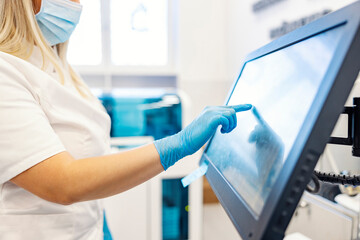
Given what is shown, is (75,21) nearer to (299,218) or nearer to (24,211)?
(24,211)

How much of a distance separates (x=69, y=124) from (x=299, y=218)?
2.94ft

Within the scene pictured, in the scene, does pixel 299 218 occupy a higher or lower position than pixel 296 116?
lower

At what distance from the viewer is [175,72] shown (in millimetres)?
2771

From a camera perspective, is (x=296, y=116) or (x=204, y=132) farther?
(x=204, y=132)

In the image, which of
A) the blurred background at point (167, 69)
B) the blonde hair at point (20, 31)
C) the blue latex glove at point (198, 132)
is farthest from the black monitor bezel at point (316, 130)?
the blurred background at point (167, 69)

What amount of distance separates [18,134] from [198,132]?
0.38 meters

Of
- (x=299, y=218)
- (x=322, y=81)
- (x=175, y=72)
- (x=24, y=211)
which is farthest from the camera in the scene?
(x=175, y=72)

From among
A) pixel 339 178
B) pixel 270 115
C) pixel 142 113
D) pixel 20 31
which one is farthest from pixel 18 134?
pixel 142 113

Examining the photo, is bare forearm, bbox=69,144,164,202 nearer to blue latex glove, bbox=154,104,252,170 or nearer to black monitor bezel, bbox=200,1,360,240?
blue latex glove, bbox=154,104,252,170

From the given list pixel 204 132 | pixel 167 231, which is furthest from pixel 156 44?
pixel 204 132

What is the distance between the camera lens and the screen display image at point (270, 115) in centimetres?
44

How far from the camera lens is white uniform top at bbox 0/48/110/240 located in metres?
0.64

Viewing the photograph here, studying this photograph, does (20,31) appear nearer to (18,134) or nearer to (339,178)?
(18,134)

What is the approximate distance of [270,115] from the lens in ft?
1.82
